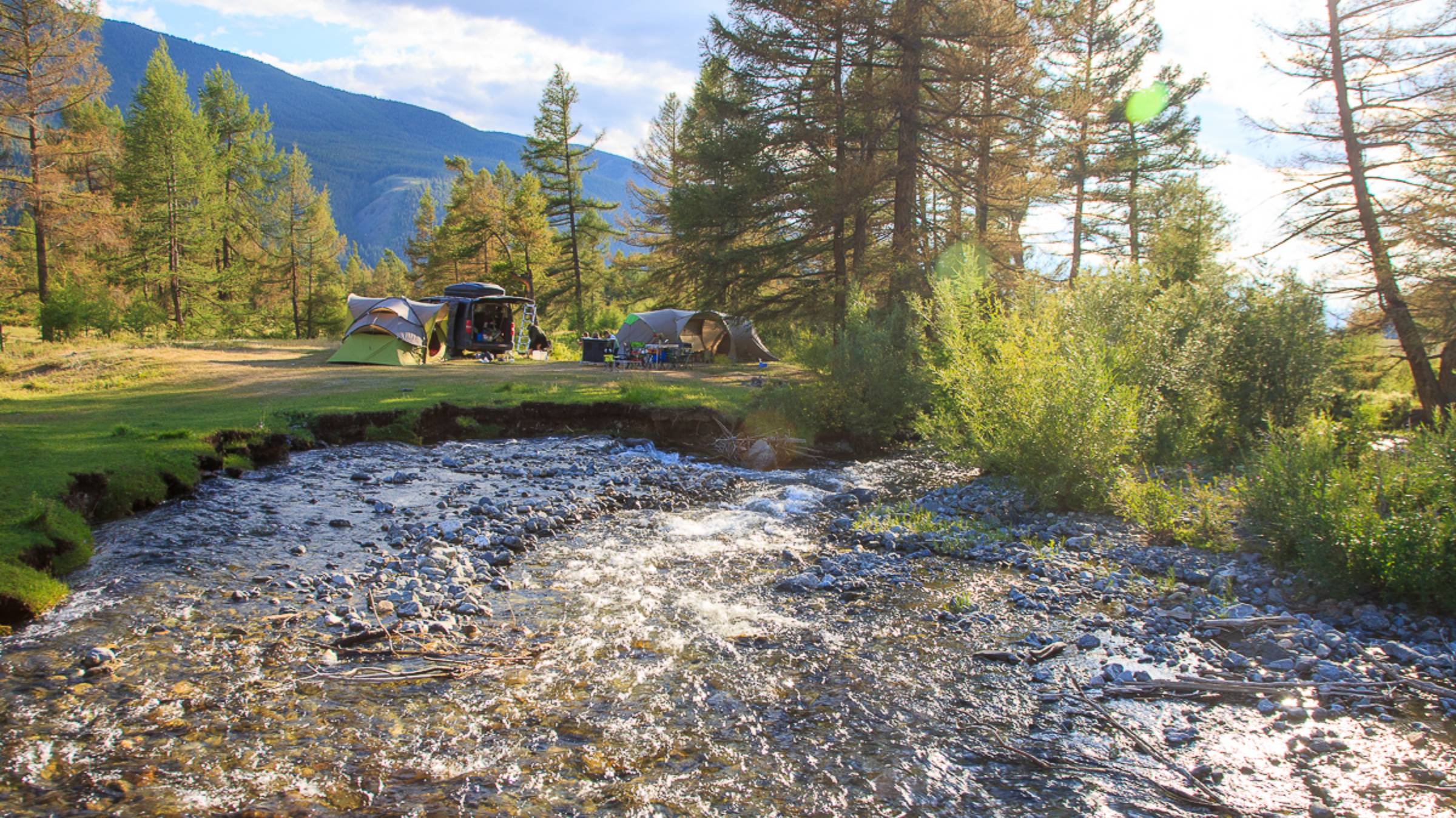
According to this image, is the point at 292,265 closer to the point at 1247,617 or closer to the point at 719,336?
the point at 719,336

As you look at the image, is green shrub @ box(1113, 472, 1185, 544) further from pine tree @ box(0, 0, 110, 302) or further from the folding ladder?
pine tree @ box(0, 0, 110, 302)

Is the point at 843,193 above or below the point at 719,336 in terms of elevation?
above

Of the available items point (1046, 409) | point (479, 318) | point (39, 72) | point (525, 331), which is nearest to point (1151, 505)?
point (1046, 409)

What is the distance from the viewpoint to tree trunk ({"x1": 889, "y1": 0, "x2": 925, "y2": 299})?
1766 cm

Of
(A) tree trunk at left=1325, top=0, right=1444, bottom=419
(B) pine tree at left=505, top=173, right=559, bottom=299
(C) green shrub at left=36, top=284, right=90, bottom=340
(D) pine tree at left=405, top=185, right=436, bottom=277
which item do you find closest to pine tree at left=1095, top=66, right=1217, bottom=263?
(A) tree trunk at left=1325, top=0, right=1444, bottom=419

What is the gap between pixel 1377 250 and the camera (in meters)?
16.6

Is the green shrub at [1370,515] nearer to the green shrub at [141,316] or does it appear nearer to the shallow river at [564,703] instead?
the shallow river at [564,703]

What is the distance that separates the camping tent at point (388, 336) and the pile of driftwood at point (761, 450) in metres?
12.2

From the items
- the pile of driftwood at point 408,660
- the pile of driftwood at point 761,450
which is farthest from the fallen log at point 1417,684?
the pile of driftwood at point 761,450

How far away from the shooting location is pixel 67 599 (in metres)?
5.97

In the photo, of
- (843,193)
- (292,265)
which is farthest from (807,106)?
(292,265)

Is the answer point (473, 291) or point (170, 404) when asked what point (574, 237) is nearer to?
point (473, 291)

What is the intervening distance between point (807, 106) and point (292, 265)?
3529 centimetres

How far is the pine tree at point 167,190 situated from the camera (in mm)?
32875
